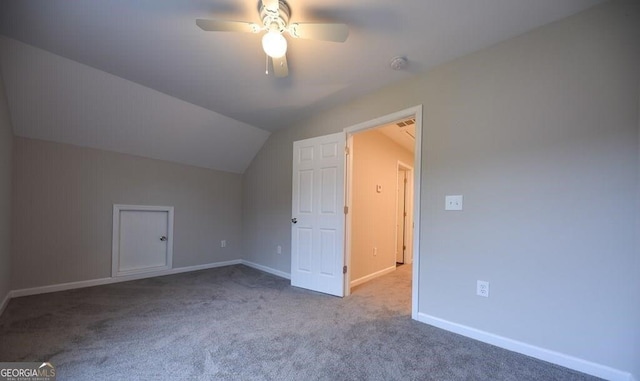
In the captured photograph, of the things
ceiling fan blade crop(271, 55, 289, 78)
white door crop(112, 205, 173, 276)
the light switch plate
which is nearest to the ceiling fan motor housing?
ceiling fan blade crop(271, 55, 289, 78)

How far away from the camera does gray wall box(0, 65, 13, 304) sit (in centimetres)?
244

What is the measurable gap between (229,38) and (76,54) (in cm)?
153

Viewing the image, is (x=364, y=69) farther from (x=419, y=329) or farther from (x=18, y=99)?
(x=18, y=99)

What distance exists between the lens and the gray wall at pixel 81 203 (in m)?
2.98

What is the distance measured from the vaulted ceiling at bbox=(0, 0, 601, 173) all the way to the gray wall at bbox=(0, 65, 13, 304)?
0.22m

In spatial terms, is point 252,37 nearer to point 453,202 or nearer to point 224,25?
point 224,25

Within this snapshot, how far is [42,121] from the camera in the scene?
2.91 m

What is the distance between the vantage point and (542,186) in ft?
6.11

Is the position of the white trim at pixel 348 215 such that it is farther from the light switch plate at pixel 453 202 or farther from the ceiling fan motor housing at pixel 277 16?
the ceiling fan motor housing at pixel 277 16

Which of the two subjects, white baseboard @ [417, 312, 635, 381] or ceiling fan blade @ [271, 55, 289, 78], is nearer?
white baseboard @ [417, 312, 635, 381]

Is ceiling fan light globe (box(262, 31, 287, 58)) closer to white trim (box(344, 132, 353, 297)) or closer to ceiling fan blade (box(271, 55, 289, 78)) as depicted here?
ceiling fan blade (box(271, 55, 289, 78))

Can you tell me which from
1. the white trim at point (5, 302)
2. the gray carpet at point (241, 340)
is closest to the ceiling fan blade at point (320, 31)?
the gray carpet at point (241, 340)

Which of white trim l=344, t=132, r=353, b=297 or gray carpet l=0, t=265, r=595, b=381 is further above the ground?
white trim l=344, t=132, r=353, b=297

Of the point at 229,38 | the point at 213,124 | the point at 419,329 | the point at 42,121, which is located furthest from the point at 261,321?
the point at 42,121
